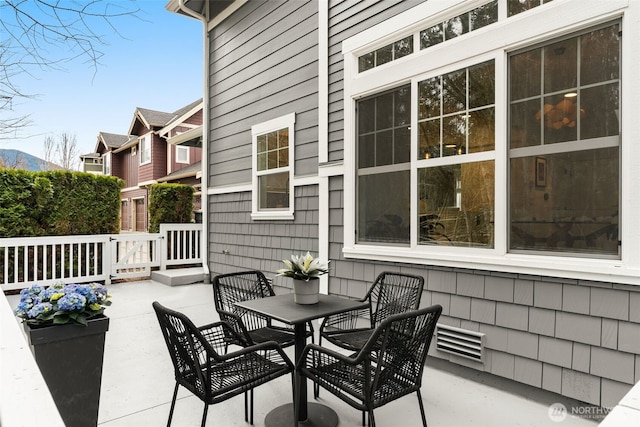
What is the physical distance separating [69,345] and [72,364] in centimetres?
10

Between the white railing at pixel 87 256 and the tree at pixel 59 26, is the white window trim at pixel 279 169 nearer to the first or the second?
the white railing at pixel 87 256

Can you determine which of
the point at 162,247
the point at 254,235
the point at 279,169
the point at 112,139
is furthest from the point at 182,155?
the point at 279,169

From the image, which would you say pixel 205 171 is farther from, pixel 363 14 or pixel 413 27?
pixel 413 27

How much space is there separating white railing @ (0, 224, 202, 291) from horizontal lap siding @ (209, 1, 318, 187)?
61.8 inches

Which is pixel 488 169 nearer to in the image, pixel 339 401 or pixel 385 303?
pixel 385 303

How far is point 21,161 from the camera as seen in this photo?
46.9 feet

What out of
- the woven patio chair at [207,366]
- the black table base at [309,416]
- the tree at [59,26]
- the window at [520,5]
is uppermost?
the window at [520,5]

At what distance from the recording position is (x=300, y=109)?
4781 millimetres

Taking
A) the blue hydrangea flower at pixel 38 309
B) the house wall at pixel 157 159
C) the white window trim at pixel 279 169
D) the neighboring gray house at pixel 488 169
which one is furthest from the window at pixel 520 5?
the house wall at pixel 157 159

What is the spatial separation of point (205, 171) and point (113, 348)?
373 cm

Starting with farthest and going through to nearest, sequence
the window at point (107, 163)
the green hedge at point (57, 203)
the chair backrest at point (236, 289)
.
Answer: the window at point (107, 163)
the green hedge at point (57, 203)
the chair backrest at point (236, 289)

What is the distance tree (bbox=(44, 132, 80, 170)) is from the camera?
17777 millimetres

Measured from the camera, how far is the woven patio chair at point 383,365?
70.4 inches

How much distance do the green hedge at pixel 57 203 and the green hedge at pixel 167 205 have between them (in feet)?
2.53
